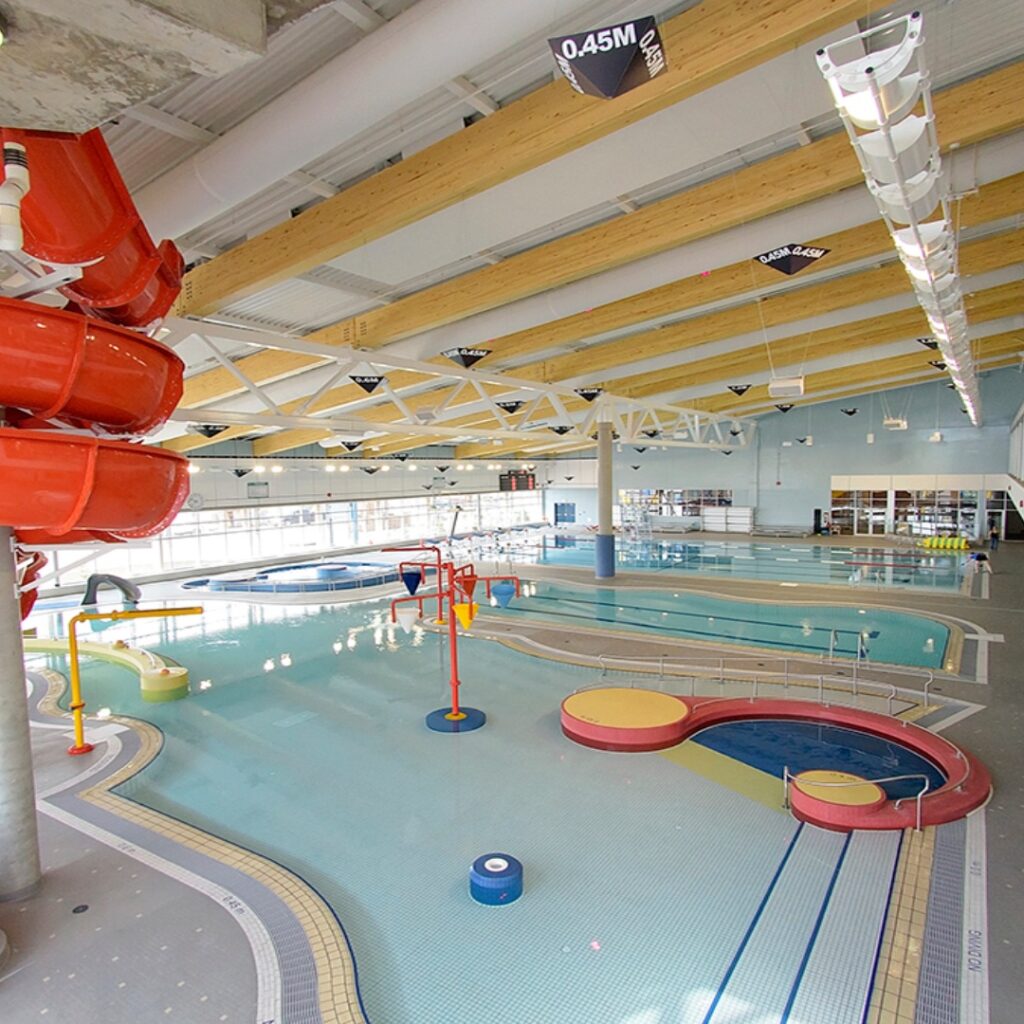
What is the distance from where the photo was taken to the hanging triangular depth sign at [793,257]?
6305 millimetres

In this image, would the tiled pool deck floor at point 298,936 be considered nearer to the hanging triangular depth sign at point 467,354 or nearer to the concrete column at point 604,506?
the hanging triangular depth sign at point 467,354

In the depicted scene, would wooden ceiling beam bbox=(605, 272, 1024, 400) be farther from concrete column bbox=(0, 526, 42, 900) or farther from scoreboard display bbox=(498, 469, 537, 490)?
concrete column bbox=(0, 526, 42, 900)

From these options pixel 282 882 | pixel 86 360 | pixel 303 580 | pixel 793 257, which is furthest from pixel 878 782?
pixel 303 580

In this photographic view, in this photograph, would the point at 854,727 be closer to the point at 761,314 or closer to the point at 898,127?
the point at 898,127

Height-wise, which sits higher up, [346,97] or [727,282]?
[727,282]

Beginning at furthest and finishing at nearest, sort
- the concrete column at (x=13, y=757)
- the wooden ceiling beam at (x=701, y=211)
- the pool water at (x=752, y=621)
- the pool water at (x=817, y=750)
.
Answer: the pool water at (x=752, y=621)
the pool water at (x=817, y=750)
the wooden ceiling beam at (x=701, y=211)
the concrete column at (x=13, y=757)

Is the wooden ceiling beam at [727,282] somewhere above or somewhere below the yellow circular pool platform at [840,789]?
above

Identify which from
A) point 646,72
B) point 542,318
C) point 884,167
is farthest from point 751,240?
point 646,72

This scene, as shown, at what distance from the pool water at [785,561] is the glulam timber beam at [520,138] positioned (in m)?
13.9

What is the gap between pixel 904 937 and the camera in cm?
373

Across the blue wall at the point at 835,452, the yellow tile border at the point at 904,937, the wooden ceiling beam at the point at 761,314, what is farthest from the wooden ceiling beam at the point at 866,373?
the yellow tile border at the point at 904,937

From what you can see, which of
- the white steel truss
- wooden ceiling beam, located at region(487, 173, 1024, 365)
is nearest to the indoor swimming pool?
the white steel truss

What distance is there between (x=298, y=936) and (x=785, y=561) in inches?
719

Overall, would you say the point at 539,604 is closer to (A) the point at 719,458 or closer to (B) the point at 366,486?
(B) the point at 366,486
